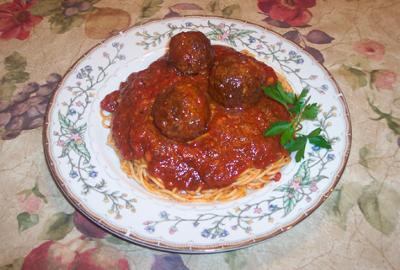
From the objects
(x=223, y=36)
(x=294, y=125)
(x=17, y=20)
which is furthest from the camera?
(x=17, y=20)

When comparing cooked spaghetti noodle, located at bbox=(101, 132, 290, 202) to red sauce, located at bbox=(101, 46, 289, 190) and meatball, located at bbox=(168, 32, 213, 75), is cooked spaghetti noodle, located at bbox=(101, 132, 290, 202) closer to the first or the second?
red sauce, located at bbox=(101, 46, 289, 190)

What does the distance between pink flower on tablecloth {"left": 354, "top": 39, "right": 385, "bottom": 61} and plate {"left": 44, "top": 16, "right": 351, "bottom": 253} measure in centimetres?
122

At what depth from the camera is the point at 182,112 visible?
12.6ft

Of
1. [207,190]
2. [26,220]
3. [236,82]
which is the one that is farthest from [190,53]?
[26,220]

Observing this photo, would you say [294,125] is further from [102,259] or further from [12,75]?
[12,75]

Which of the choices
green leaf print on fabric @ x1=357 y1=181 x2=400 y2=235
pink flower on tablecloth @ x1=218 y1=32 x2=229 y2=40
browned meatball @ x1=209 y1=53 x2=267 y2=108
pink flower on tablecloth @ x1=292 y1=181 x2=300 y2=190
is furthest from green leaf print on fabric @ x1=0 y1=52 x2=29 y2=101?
green leaf print on fabric @ x1=357 y1=181 x2=400 y2=235

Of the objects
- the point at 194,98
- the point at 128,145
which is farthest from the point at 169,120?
the point at 128,145

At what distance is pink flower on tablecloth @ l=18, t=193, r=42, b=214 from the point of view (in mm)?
4227

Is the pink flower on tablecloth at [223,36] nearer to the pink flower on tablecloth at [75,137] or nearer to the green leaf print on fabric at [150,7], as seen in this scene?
the green leaf print on fabric at [150,7]

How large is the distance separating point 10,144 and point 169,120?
1.99 m

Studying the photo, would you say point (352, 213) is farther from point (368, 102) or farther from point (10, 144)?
point (10, 144)

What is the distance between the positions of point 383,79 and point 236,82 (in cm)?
234

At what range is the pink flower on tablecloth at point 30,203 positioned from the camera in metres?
4.23

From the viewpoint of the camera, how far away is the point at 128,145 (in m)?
4.33
